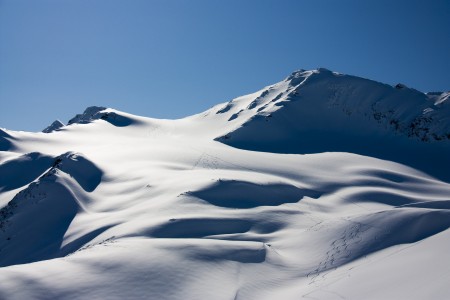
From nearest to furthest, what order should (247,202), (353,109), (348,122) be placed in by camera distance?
(247,202) → (348,122) → (353,109)

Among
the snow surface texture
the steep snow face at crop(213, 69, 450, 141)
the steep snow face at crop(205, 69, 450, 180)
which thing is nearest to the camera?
the snow surface texture

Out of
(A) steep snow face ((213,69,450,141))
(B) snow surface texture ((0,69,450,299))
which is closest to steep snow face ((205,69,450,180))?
(A) steep snow face ((213,69,450,141))

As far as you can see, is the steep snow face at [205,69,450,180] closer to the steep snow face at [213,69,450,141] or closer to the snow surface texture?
the steep snow face at [213,69,450,141]

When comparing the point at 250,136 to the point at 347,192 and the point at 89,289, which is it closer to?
the point at 347,192

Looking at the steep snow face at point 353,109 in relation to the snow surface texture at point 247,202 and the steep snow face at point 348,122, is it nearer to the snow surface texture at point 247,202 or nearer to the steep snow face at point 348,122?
the steep snow face at point 348,122

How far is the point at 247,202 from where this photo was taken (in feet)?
110

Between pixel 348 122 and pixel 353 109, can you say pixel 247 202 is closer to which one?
pixel 348 122

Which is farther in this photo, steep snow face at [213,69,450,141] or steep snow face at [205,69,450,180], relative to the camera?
steep snow face at [213,69,450,141]

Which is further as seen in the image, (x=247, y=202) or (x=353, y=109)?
(x=353, y=109)

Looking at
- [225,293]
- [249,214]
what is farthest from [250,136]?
[225,293]

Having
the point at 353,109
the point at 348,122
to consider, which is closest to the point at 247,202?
the point at 348,122

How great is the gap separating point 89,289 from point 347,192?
98.2 ft

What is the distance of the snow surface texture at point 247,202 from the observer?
16031mm

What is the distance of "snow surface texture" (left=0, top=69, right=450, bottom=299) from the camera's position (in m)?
16.0
